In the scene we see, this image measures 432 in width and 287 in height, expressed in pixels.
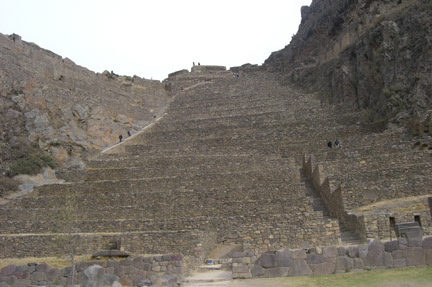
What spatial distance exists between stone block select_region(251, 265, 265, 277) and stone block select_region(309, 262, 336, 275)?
1318 mm

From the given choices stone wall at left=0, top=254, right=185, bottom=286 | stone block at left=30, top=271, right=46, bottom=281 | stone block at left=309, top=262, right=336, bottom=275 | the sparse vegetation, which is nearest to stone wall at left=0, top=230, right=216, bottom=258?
stone wall at left=0, top=254, right=185, bottom=286

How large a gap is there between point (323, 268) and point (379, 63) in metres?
20.8

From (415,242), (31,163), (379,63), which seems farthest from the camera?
(379,63)

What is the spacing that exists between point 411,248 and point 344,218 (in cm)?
611

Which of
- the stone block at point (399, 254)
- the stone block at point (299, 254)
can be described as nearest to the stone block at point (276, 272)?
the stone block at point (299, 254)

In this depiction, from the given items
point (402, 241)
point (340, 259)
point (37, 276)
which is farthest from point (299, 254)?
point (37, 276)

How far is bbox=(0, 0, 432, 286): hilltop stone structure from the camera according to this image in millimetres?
13359

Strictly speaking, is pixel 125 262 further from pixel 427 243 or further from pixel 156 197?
pixel 427 243

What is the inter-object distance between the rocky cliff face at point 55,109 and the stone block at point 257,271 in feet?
58.4

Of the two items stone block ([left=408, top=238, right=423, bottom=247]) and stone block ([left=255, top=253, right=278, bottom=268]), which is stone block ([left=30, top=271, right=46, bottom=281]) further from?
stone block ([left=408, top=238, right=423, bottom=247])

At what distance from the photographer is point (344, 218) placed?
57.8 ft

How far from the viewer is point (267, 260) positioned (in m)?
12.3

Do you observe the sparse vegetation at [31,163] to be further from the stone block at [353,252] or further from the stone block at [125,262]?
the stone block at [353,252]

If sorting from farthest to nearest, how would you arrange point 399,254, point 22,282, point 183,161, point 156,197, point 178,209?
point 183,161 → point 156,197 → point 178,209 → point 22,282 → point 399,254
